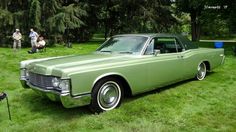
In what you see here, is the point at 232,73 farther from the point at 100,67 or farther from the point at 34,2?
the point at 34,2

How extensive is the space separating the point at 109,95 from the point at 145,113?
2.44 feet

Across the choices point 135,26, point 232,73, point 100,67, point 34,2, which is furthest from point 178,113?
point 135,26

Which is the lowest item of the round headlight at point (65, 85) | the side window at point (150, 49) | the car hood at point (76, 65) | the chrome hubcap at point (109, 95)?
the chrome hubcap at point (109, 95)

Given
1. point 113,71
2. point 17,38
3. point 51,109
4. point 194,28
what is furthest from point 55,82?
point 194,28

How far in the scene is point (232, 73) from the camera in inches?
376

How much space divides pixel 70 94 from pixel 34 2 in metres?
18.1

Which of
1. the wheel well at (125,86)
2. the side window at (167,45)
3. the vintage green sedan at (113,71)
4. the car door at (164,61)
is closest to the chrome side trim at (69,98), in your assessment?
the vintage green sedan at (113,71)

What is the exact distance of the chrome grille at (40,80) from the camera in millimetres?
5255

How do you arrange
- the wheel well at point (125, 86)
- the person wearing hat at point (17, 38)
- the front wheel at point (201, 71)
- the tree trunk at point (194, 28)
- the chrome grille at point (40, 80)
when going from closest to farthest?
the chrome grille at point (40, 80), the wheel well at point (125, 86), the front wheel at point (201, 71), the person wearing hat at point (17, 38), the tree trunk at point (194, 28)

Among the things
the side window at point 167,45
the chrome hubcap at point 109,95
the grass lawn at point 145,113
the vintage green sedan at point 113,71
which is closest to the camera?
the grass lawn at point 145,113

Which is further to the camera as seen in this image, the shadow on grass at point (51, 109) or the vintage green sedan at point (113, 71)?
the shadow on grass at point (51, 109)

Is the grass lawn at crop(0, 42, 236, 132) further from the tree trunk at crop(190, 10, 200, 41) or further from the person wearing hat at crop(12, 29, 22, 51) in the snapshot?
the tree trunk at crop(190, 10, 200, 41)

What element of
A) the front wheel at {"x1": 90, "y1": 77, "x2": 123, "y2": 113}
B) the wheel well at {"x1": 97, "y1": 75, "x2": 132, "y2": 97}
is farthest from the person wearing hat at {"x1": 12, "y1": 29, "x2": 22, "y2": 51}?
the front wheel at {"x1": 90, "y1": 77, "x2": 123, "y2": 113}

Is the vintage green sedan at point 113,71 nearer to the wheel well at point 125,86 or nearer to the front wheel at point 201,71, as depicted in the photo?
the wheel well at point 125,86
